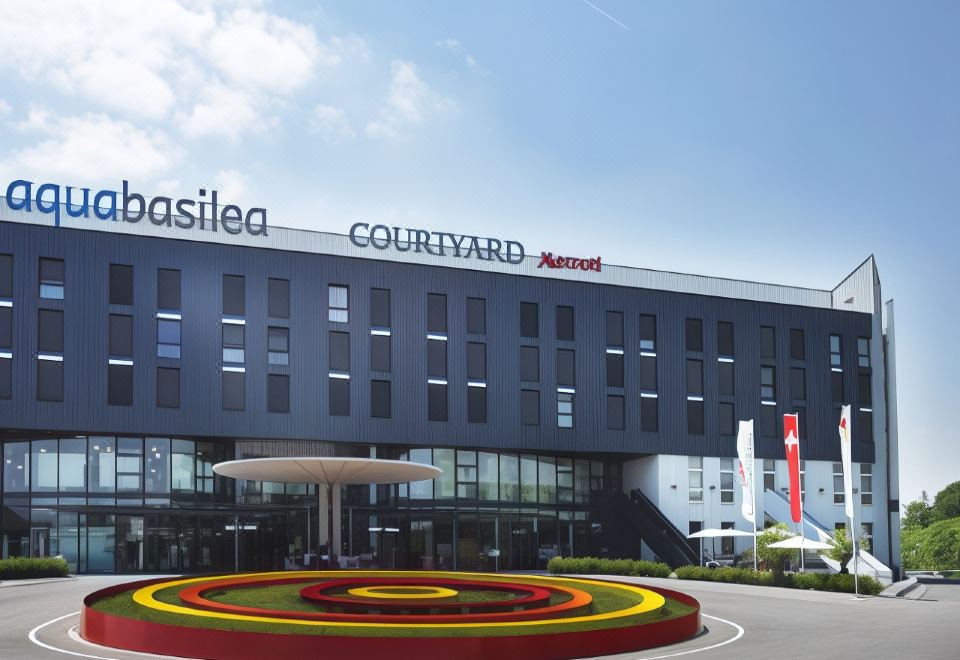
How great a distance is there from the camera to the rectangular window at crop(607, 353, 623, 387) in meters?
64.2

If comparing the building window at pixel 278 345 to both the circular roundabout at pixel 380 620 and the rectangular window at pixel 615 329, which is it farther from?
the circular roundabout at pixel 380 620

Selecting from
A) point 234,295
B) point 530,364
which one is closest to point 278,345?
point 234,295

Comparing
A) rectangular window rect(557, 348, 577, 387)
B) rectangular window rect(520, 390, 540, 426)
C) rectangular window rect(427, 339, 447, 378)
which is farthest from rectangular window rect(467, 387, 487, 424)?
rectangular window rect(557, 348, 577, 387)

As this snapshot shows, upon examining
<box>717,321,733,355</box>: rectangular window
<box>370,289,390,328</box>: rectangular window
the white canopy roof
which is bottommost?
the white canopy roof

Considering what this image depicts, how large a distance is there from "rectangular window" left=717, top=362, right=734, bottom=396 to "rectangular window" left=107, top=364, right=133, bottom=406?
32.9m

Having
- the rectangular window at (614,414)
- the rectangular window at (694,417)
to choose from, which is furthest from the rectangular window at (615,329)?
the rectangular window at (694,417)

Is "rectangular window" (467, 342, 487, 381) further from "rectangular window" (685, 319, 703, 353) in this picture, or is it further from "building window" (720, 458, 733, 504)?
"building window" (720, 458, 733, 504)

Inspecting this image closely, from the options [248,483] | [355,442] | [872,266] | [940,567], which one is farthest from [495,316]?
[940,567]

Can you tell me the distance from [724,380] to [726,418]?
221cm

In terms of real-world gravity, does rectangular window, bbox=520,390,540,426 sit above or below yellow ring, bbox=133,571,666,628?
above

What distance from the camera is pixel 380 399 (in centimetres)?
5900

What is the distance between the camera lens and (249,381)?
184ft

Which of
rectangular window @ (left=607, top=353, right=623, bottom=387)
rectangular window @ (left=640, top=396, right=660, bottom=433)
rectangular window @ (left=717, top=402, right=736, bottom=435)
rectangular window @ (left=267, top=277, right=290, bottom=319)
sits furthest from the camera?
rectangular window @ (left=717, top=402, right=736, bottom=435)

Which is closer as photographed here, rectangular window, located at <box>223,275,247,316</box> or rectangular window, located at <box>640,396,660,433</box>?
rectangular window, located at <box>223,275,247,316</box>
